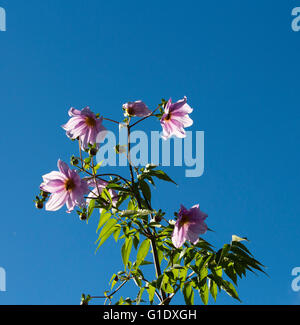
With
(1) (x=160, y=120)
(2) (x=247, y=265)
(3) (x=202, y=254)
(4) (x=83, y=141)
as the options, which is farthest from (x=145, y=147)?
(2) (x=247, y=265)

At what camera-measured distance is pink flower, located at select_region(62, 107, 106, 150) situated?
201 centimetres

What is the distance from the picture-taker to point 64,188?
6.45 feet

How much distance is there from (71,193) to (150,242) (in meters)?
0.47

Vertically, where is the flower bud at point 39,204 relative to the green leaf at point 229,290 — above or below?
above

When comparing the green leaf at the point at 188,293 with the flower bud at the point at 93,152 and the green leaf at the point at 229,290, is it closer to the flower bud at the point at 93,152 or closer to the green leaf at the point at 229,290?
the green leaf at the point at 229,290

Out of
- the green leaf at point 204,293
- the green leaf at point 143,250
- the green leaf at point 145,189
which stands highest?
the green leaf at point 145,189

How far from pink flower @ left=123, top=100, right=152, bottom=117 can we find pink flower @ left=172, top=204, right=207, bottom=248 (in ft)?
1.76

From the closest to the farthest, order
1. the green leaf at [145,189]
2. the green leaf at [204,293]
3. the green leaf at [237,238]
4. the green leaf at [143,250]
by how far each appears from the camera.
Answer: the green leaf at [237,238] < the green leaf at [204,293] < the green leaf at [145,189] < the green leaf at [143,250]

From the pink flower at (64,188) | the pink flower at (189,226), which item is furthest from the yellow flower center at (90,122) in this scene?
the pink flower at (189,226)

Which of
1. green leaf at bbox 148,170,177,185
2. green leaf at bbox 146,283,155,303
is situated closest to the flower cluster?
green leaf at bbox 148,170,177,185

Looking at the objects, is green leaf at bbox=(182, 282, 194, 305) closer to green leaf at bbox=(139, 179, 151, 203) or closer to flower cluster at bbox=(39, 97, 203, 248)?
flower cluster at bbox=(39, 97, 203, 248)

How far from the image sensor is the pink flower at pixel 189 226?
5.88 ft

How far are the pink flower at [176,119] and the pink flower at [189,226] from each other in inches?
19.1
